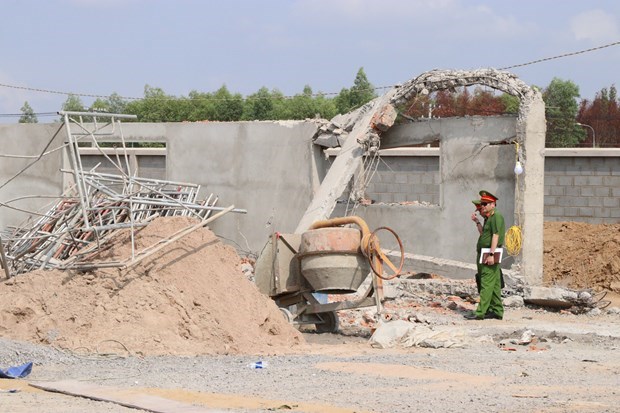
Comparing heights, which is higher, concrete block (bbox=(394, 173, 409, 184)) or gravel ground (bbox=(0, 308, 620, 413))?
concrete block (bbox=(394, 173, 409, 184))

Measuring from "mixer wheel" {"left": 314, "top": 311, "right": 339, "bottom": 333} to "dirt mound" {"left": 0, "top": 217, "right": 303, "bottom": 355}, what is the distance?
4.30ft

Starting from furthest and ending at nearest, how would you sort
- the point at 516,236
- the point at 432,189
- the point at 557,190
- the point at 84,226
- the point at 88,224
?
the point at 557,190 → the point at 432,189 → the point at 516,236 → the point at 84,226 → the point at 88,224

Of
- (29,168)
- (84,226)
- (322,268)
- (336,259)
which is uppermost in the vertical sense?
(29,168)

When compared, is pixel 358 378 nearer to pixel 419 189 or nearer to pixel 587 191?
pixel 419 189

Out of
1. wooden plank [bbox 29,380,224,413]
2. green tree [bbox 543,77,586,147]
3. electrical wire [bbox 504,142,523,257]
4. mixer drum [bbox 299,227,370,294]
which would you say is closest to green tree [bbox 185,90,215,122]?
green tree [bbox 543,77,586,147]

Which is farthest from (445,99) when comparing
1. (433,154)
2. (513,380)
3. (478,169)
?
(513,380)

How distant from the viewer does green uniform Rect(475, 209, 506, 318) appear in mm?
14078

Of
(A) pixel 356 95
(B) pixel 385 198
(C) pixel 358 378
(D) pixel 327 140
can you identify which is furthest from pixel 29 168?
(A) pixel 356 95

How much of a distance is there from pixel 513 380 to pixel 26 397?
406 cm

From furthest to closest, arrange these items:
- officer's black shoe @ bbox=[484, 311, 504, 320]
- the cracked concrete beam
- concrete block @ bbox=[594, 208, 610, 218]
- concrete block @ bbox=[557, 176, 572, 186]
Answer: concrete block @ bbox=[557, 176, 572, 186]
concrete block @ bbox=[594, 208, 610, 218]
the cracked concrete beam
officer's black shoe @ bbox=[484, 311, 504, 320]

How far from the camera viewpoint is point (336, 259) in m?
12.2

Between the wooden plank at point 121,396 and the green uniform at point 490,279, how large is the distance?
21.7ft

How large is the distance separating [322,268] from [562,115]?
31.6m

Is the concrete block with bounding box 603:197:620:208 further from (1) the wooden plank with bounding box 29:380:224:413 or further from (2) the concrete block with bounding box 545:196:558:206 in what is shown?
(1) the wooden plank with bounding box 29:380:224:413
